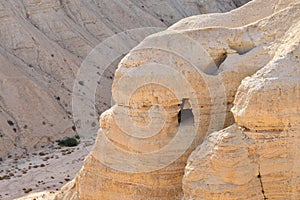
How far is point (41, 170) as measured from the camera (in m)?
21.2

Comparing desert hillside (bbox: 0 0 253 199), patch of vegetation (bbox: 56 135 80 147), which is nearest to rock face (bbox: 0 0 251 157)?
desert hillside (bbox: 0 0 253 199)

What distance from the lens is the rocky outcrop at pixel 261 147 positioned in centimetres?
792

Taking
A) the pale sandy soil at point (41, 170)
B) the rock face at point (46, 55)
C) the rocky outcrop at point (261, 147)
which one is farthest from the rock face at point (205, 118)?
the rock face at point (46, 55)

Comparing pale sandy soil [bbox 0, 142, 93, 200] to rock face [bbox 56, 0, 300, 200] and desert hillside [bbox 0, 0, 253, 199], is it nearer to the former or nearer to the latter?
desert hillside [bbox 0, 0, 253, 199]

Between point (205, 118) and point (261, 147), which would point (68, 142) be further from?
point (261, 147)

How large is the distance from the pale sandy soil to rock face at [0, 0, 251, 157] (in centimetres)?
109

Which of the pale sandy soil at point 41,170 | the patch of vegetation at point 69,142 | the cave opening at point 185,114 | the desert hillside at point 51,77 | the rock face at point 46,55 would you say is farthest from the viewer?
the rock face at point 46,55

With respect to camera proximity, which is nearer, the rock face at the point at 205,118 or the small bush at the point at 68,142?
the rock face at the point at 205,118

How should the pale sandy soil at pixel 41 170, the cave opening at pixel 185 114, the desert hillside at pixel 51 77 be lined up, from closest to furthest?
the cave opening at pixel 185 114
the pale sandy soil at pixel 41 170
the desert hillside at pixel 51 77

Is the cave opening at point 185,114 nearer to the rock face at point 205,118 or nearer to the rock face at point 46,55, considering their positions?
the rock face at point 205,118

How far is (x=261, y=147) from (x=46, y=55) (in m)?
22.9

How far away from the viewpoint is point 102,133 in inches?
407

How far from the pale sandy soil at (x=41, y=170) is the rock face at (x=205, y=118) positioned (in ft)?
28.3

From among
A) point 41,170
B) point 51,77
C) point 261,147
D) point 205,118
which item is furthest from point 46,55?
point 261,147
